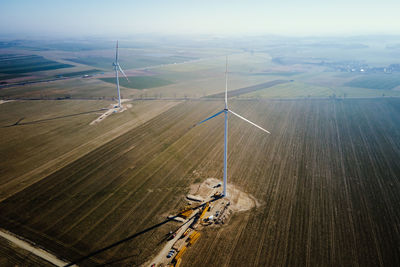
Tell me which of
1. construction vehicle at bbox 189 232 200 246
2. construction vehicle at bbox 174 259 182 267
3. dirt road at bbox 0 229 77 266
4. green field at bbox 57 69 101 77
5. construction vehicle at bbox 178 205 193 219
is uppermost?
green field at bbox 57 69 101 77

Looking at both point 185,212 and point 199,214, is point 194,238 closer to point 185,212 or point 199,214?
point 199,214

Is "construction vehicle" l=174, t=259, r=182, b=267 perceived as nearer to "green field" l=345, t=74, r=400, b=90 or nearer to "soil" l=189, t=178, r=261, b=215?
"soil" l=189, t=178, r=261, b=215

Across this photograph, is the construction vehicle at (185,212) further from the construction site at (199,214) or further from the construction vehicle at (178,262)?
the construction vehicle at (178,262)

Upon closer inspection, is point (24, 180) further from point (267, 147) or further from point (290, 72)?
point (290, 72)

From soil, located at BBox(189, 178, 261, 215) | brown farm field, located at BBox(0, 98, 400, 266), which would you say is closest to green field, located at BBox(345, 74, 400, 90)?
brown farm field, located at BBox(0, 98, 400, 266)

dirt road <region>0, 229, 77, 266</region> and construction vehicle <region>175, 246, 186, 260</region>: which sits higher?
construction vehicle <region>175, 246, 186, 260</region>

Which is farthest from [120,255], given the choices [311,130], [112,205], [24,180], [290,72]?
[290,72]
